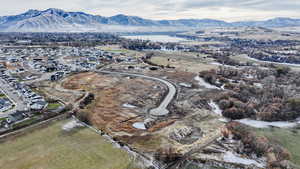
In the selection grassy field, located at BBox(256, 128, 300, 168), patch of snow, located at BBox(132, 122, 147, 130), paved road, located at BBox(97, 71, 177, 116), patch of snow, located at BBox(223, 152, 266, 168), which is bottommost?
patch of snow, located at BBox(223, 152, 266, 168)

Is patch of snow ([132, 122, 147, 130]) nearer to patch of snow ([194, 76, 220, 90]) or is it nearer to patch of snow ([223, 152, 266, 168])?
patch of snow ([223, 152, 266, 168])

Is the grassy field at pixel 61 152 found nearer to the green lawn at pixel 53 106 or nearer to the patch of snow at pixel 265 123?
the green lawn at pixel 53 106

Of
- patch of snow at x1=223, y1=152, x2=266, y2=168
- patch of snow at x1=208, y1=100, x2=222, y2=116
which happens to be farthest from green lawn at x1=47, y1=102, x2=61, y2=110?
patch of snow at x1=208, y1=100, x2=222, y2=116

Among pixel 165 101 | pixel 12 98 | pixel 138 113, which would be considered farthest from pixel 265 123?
pixel 12 98

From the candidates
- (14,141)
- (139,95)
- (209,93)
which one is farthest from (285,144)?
(14,141)

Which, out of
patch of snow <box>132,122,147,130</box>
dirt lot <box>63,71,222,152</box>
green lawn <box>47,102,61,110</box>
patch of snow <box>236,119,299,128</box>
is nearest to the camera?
dirt lot <box>63,71,222,152</box>

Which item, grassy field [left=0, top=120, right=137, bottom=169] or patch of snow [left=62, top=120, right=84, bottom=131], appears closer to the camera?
grassy field [left=0, top=120, right=137, bottom=169]

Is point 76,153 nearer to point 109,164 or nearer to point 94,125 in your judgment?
point 109,164

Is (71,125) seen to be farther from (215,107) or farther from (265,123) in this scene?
(265,123)
